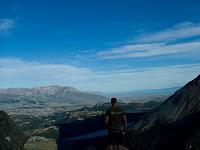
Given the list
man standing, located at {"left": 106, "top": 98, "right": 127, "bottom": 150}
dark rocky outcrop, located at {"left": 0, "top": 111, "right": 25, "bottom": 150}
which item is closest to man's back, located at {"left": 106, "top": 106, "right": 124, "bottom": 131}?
man standing, located at {"left": 106, "top": 98, "right": 127, "bottom": 150}

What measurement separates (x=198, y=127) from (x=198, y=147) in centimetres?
2057

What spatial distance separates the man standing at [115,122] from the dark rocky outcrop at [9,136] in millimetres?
115080

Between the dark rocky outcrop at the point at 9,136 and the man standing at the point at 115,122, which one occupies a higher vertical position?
the man standing at the point at 115,122

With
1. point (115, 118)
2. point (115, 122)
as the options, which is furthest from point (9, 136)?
point (115, 118)

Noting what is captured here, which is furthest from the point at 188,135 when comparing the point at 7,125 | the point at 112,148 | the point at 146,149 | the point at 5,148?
the point at 112,148

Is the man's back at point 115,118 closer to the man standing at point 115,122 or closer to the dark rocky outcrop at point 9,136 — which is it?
the man standing at point 115,122

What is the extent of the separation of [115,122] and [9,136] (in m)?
142

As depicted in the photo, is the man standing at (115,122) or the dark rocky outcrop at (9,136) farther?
the dark rocky outcrop at (9,136)

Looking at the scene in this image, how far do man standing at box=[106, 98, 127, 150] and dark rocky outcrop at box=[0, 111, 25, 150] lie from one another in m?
115

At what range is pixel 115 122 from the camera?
3462cm

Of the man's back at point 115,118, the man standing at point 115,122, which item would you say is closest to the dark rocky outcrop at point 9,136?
the man standing at point 115,122

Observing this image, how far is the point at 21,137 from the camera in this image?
591 feet

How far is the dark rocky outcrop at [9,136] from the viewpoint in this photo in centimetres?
15495

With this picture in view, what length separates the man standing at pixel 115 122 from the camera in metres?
34.2
